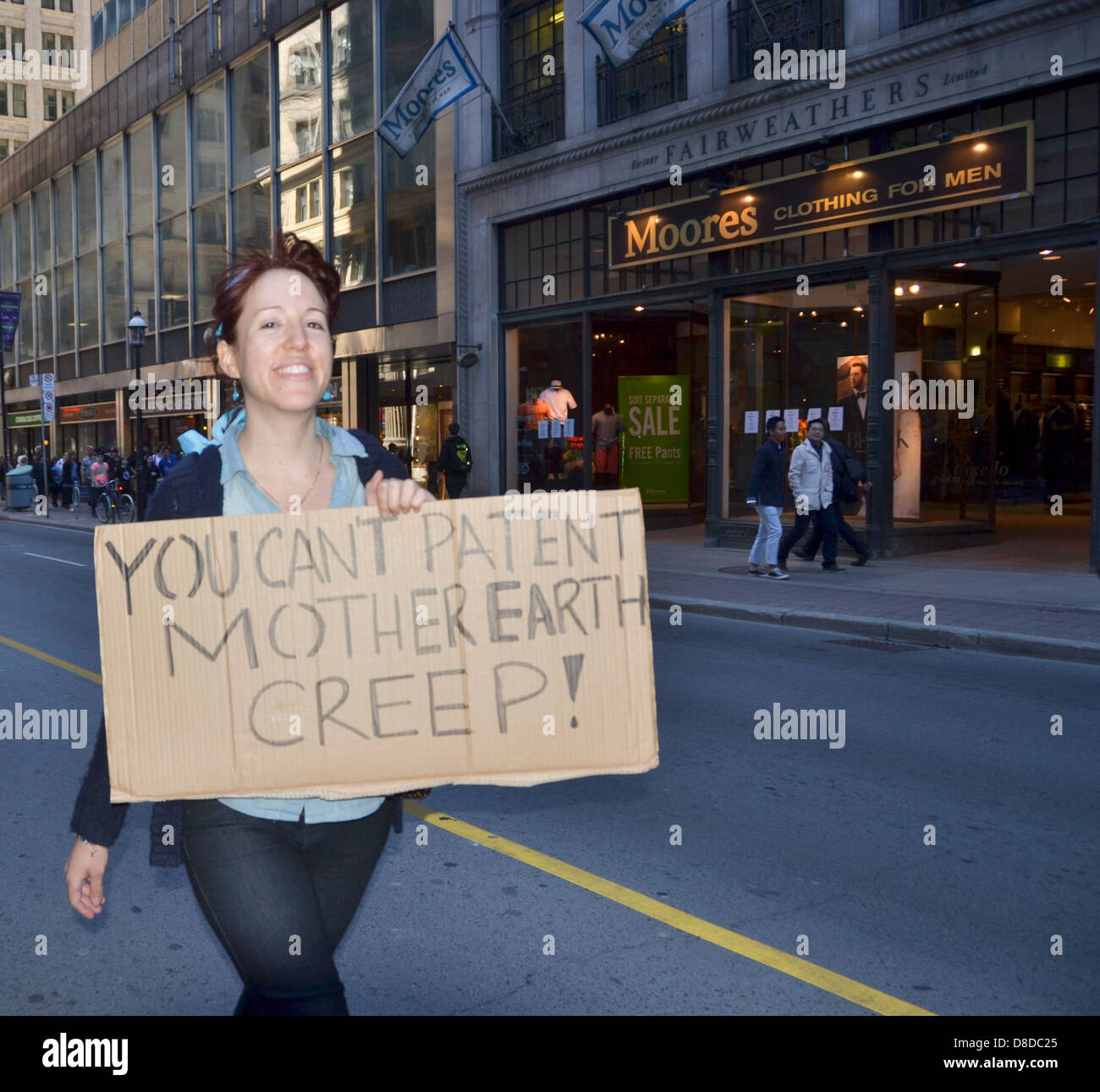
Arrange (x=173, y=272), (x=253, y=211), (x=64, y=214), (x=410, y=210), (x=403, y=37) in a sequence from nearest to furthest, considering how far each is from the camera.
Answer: (x=403, y=37) → (x=410, y=210) → (x=253, y=211) → (x=173, y=272) → (x=64, y=214)

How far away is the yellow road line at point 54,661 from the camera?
8852 millimetres

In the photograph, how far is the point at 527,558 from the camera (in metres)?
2.45

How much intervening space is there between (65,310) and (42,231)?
180 inches

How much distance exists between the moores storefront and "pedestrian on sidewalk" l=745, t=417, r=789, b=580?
6.46 feet

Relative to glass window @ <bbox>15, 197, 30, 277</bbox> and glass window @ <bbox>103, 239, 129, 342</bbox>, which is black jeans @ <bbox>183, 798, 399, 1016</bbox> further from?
glass window @ <bbox>15, 197, 30, 277</bbox>

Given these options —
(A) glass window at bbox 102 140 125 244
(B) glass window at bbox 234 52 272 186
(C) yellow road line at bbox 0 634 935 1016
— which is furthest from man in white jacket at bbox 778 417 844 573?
(A) glass window at bbox 102 140 125 244

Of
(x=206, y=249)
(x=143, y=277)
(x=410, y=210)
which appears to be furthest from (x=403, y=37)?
(x=143, y=277)

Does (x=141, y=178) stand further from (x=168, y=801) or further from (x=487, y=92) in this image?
(x=168, y=801)

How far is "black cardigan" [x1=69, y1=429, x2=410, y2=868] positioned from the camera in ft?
7.82

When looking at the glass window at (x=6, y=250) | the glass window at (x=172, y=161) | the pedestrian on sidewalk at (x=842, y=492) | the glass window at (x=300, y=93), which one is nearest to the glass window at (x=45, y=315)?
the glass window at (x=6, y=250)

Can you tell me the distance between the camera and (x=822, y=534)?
14781 millimetres
